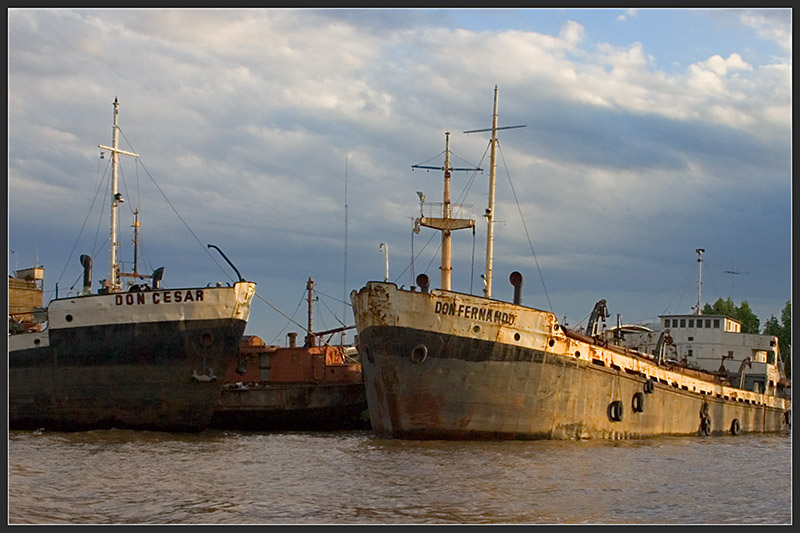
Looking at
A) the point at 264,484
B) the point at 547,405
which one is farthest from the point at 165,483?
the point at 547,405

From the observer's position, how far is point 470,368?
26.5 meters

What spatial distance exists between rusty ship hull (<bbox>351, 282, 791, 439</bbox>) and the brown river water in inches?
28.8

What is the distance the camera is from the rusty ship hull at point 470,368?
1042 inches

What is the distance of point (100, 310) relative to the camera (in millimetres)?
29281

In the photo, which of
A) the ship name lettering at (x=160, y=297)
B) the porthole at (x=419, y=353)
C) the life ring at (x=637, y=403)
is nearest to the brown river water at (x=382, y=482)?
the porthole at (x=419, y=353)

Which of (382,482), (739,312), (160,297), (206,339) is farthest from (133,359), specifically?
(739,312)

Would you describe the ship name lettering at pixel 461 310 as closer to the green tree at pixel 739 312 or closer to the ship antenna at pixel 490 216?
the ship antenna at pixel 490 216

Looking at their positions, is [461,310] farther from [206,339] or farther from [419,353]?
[206,339]

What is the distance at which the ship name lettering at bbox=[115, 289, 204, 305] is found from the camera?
29.2 meters

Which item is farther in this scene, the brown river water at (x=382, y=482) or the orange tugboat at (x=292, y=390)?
the orange tugboat at (x=292, y=390)

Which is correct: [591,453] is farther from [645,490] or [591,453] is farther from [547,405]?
[645,490]

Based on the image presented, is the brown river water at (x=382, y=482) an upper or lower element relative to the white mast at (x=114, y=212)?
lower

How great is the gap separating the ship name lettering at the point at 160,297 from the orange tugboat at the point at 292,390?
3.80 metres

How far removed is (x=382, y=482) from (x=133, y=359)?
1323 centimetres
